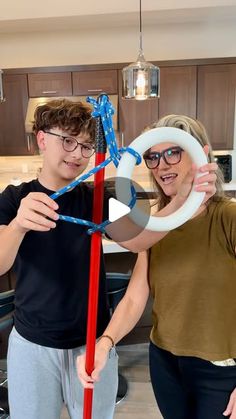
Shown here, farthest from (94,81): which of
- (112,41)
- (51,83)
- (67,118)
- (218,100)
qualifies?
(67,118)

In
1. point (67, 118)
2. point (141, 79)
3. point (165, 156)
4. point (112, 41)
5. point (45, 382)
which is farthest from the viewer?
point (112, 41)

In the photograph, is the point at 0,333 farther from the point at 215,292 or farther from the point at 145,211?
the point at 145,211

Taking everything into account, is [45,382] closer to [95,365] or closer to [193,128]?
[95,365]

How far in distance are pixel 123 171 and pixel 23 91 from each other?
3545mm

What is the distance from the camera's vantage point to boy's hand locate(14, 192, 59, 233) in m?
0.62

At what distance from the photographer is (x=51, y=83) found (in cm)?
369

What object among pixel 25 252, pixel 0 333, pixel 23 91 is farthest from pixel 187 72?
pixel 25 252

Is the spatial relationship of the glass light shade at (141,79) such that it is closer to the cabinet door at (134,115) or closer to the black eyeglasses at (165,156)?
the cabinet door at (134,115)

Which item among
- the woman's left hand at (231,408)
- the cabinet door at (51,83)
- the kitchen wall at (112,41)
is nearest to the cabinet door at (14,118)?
the cabinet door at (51,83)

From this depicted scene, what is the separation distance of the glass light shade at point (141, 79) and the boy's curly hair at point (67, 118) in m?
1.48

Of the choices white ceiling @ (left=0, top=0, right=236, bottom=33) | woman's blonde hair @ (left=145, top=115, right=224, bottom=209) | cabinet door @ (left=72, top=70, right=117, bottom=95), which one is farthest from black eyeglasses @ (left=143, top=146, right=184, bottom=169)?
cabinet door @ (left=72, top=70, right=117, bottom=95)

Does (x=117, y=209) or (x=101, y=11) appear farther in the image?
(x=101, y=11)

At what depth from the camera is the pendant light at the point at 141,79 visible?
88.4 inches

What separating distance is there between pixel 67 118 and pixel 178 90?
3.11 m
